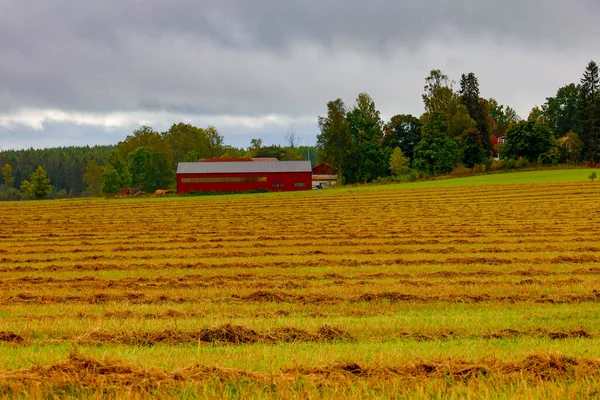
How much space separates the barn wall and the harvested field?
65513 mm

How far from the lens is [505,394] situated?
5.72m

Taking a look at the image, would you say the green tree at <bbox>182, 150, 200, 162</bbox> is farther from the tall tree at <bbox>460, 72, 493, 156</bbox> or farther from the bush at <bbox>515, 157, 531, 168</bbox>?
the bush at <bbox>515, 157, 531, 168</bbox>

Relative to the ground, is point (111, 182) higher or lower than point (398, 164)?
lower

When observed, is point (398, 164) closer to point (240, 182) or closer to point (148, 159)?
point (240, 182)

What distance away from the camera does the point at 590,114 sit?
107000 millimetres

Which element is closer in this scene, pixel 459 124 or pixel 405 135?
pixel 459 124

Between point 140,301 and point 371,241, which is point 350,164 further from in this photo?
point 140,301

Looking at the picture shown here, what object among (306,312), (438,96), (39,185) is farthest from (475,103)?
(306,312)

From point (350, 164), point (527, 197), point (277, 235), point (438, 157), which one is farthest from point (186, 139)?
point (277, 235)

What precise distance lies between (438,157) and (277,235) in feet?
255

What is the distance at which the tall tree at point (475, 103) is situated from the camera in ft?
414

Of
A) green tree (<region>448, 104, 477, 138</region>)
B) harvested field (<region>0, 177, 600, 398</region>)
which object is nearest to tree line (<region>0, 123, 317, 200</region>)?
green tree (<region>448, 104, 477, 138</region>)

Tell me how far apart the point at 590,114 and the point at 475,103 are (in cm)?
2693

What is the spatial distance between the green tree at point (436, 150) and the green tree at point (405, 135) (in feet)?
47.9
